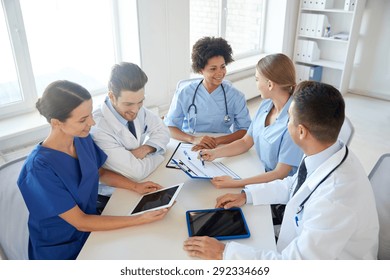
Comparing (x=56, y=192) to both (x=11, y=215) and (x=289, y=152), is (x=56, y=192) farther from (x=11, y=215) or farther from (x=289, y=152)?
(x=289, y=152)

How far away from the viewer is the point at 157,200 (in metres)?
1.27

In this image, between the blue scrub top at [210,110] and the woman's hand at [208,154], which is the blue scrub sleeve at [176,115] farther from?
the woman's hand at [208,154]

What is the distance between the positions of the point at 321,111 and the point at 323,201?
278 millimetres

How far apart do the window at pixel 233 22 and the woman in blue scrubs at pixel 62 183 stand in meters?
2.77

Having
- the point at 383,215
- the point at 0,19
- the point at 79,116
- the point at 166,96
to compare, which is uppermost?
the point at 0,19

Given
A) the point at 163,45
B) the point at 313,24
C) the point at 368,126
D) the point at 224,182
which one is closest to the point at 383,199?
the point at 224,182

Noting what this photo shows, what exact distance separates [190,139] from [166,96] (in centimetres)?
152

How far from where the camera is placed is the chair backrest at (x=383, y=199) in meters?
1.12

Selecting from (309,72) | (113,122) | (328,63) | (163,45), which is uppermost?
(163,45)

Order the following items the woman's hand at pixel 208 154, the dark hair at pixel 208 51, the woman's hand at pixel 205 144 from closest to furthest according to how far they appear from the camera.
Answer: the woman's hand at pixel 208 154 → the woman's hand at pixel 205 144 → the dark hair at pixel 208 51

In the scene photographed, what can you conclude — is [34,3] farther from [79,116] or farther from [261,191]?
[261,191]

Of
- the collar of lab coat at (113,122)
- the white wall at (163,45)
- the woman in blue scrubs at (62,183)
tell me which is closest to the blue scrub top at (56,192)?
the woman in blue scrubs at (62,183)

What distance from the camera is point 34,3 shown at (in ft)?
7.92
